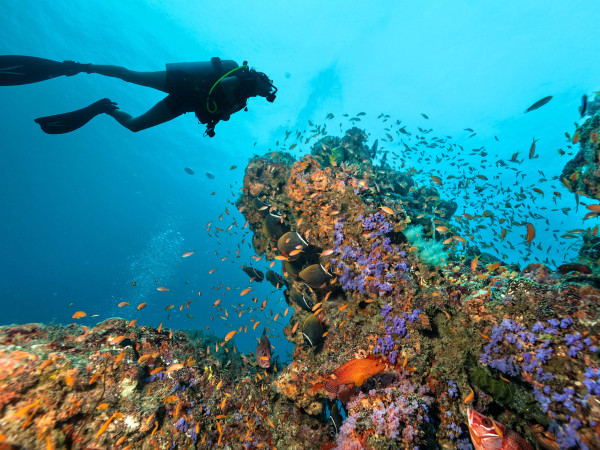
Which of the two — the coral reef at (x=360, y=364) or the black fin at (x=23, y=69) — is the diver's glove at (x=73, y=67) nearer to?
the black fin at (x=23, y=69)

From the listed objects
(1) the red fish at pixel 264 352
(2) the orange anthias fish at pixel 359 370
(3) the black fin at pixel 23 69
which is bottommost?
(2) the orange anthias fish at pixel 359 370

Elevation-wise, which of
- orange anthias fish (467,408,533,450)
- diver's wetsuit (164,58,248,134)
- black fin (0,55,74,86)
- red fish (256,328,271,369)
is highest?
black fin (0,55,74,86)

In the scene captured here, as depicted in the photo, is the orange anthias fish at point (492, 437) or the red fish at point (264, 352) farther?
the red fish at point (264, 352)

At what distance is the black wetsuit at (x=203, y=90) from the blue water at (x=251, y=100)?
3.76 metres

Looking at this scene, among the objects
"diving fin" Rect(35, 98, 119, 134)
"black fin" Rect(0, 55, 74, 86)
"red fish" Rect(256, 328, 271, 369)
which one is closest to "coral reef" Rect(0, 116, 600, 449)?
"red fish" Rect(256, 328, 271, 369)

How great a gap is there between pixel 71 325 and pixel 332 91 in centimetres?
3767

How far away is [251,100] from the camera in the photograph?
110 feet

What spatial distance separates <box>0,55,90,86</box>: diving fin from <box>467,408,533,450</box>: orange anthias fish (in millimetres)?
10869

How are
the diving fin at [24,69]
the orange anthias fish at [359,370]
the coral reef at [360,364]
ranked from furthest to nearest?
the diving fin at [24,69]
the orange anthias fish at [359,370]
the coral reef at [360,364]

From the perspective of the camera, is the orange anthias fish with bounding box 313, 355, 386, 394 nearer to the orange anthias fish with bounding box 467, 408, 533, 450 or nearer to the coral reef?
Result: the coral reef

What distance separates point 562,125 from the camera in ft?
97.2

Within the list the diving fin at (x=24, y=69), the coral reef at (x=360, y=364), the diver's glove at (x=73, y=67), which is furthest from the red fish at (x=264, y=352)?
the diver's glove at (x=73, y=67)

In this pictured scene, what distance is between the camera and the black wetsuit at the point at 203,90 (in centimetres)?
618

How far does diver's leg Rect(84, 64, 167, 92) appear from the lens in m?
6.26
